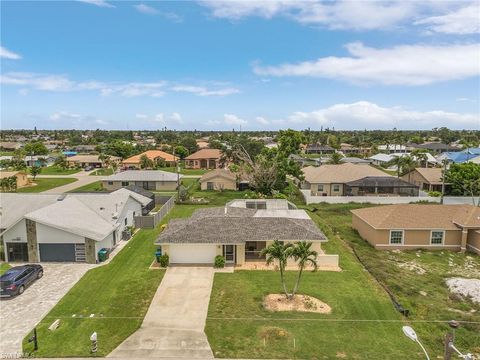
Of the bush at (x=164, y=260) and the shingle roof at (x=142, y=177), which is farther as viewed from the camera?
the shingle roof at (x=142, y=177)

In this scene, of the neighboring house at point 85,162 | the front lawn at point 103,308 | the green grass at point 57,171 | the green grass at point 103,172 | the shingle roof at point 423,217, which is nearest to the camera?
the front lawn at point 103,308

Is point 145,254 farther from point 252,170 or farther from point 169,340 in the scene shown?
point 252,170

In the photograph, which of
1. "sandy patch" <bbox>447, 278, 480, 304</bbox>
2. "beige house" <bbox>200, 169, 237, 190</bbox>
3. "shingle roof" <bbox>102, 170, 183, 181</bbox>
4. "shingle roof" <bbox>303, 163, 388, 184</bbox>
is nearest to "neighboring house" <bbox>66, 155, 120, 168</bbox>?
"shingle roof" <bbox>102, 170, 183, 181</bbox>

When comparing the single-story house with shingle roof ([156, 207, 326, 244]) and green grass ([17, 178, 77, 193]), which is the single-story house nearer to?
green grass ([17, 178, 77, 193])

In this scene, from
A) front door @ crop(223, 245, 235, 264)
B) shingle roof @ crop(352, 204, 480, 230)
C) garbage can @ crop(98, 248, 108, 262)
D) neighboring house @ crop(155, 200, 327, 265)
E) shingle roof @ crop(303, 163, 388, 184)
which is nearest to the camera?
neighboring house @ crop(155, 200, 327, 265)

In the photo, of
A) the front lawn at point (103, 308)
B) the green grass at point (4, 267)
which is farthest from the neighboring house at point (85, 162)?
the front lawn at point (103, 308)

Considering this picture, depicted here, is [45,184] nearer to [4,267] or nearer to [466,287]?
[4,267]

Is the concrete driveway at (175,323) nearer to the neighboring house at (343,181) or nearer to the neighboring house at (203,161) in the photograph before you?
the neighboring house at (343,181)
